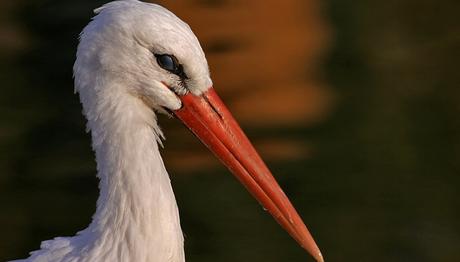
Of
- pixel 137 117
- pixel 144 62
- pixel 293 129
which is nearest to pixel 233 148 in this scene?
pixel 137 117

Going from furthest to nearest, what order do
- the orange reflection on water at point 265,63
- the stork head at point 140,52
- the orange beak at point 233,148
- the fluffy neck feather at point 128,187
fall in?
the orange reflection on water at point 265,63 < the orange beak at point 233,148 < the fluffy neck feather at point 128,187 < the stork head at point 140,52

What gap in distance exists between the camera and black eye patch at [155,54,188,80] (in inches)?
198

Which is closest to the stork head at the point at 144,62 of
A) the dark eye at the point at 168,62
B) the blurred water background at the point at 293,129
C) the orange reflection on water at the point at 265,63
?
the dark eye at the point at 168,62

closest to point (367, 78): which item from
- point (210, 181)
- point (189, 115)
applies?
point (210, 181)

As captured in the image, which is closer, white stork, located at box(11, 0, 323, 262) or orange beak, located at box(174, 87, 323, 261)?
white stork, located at box(11, 0, 323, 262)

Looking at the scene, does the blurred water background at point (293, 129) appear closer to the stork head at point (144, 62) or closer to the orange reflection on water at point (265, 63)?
the orange reflection on water at point (265, 63)

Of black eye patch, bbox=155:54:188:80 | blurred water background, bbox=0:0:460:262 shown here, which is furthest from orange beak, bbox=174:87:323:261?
blurred water background, bbox=0:0:460:262

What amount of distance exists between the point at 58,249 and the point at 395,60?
6.42m

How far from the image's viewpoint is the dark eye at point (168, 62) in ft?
16.5

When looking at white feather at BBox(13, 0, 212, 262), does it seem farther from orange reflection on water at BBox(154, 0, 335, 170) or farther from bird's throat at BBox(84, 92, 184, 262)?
orange reflection on water at BBox(154, 0, 335, 170)

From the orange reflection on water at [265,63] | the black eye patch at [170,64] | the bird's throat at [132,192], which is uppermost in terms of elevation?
the orange reflection on water at [265,63]

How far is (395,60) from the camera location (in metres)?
11.3

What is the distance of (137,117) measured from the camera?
5.13 meters

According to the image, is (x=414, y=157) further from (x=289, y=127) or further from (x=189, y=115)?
(x=189, y=115)
